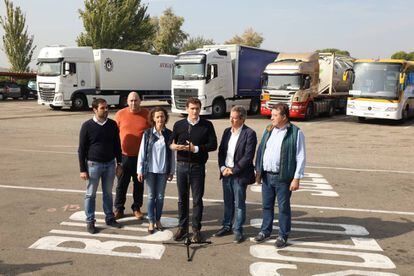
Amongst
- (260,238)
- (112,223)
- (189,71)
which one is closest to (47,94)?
(189,71)

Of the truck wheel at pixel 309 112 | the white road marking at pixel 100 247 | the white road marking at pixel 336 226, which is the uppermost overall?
the truck wheel at pixel 309 112

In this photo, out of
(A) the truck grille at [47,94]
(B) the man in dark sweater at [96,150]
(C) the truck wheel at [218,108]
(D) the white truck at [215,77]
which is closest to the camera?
(B) the man in dark sweater at [96,150]

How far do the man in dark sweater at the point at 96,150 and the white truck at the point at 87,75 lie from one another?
808 inches

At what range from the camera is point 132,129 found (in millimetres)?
5781

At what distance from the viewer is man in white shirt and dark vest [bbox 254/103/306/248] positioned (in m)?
4.96

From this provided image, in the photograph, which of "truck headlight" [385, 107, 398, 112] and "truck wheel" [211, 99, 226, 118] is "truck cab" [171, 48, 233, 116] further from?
"truck headlight" [385, 107, 398, 112]

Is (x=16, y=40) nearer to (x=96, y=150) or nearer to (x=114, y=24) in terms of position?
(x=114, y=24)

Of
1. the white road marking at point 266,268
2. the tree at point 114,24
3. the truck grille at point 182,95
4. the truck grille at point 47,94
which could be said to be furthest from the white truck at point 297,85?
the tree at point 114,24

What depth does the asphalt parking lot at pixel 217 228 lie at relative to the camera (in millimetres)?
4473

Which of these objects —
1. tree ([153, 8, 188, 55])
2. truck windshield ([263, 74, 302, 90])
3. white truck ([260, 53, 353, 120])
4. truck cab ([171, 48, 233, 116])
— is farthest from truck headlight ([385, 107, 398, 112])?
tree ([153, 8, 188, 55])

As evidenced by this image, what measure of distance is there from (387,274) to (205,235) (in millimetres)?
2175

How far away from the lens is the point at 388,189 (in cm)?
808

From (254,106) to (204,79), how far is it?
5369 millimetres

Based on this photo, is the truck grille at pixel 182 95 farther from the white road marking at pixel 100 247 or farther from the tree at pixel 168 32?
the tree at pixel 168 32
